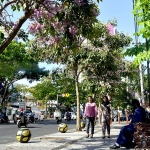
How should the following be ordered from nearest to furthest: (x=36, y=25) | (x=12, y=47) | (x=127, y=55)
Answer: (x=36, y=25), (x=127, y=55), (x=12, y=47)

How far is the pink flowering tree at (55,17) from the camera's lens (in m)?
7.64

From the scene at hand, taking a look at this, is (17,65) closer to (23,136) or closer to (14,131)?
(14,131)

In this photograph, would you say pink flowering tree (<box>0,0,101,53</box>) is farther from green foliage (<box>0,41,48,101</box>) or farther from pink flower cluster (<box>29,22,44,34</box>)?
green foliage (<box>0,41,48,101</box>)

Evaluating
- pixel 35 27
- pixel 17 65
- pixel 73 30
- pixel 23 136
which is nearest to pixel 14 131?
pixel 23 136

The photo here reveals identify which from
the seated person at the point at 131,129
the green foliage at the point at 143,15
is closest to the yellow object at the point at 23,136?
the seated person at the point at 131,129

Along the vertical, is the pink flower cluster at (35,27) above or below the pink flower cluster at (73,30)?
above

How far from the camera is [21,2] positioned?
8141 millimetres

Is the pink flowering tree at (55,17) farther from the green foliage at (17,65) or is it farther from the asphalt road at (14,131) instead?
the green foliage at (17,65)

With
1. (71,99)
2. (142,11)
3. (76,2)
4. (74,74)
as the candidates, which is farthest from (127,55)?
(71,99)

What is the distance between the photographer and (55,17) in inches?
316

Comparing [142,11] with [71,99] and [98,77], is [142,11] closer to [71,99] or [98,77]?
[98,77]

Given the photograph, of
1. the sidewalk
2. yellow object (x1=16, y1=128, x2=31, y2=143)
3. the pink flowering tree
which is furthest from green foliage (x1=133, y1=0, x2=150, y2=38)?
yellow object (x1=16, y1=128, x2=31, y2=143)

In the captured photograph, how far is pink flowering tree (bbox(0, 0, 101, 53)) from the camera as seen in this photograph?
7637 mm

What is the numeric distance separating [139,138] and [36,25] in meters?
4.22
